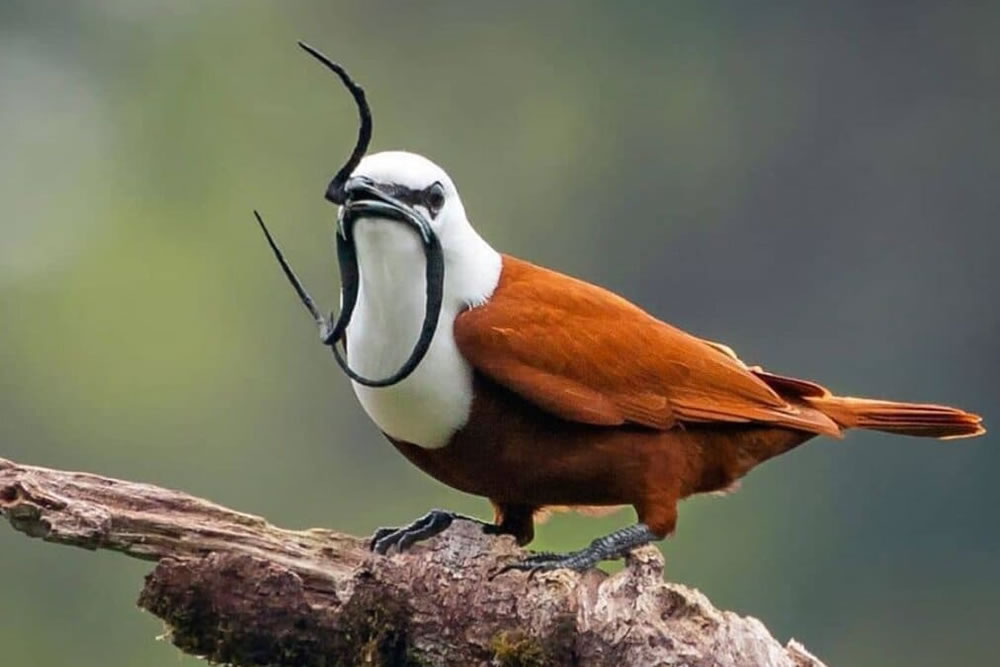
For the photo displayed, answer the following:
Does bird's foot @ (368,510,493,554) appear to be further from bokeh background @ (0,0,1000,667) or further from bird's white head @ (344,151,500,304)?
bokeh background @ (0,0,1000,667)

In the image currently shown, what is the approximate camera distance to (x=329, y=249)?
638 cm

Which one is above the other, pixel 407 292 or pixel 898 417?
pixel 898 417

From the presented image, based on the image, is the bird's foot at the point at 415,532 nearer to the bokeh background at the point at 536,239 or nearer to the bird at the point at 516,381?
the bird at the point at 516,381

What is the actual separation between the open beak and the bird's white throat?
0.02 metres

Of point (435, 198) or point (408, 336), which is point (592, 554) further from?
point (435, 198)

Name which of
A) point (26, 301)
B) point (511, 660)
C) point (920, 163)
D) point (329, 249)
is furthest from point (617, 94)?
point (511, 660)

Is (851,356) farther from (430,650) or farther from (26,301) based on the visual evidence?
(430,650)

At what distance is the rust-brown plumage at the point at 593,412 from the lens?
9.62 ft

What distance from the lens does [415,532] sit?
2.99 m

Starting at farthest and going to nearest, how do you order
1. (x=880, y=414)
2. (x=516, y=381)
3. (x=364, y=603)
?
(x=880, y=414), (x=516, y=381), (x=364, y=603)

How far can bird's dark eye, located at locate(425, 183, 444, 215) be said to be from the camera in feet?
9.27

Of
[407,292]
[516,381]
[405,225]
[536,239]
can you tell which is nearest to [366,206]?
[405,225]

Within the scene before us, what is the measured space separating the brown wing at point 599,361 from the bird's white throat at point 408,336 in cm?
4

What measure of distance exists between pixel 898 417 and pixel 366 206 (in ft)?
4.20
